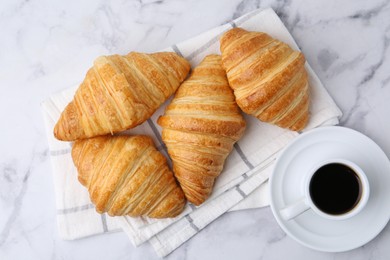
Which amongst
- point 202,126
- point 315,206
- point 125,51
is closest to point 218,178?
point 202,126

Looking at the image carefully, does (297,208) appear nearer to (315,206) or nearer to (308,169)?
(315,206)

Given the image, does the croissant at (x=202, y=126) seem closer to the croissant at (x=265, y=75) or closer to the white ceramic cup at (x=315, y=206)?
the croissant at (x=265, y=75)

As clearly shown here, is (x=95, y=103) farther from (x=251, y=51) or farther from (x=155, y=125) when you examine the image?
(x=251, y=51)

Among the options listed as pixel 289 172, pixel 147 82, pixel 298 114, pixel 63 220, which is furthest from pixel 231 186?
pixel 63 220

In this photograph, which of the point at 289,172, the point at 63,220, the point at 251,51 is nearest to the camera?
the point at 251,51

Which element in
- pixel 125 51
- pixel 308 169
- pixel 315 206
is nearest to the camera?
pixel 315 206

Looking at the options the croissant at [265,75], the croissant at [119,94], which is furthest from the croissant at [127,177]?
the croissant at [265,75]
